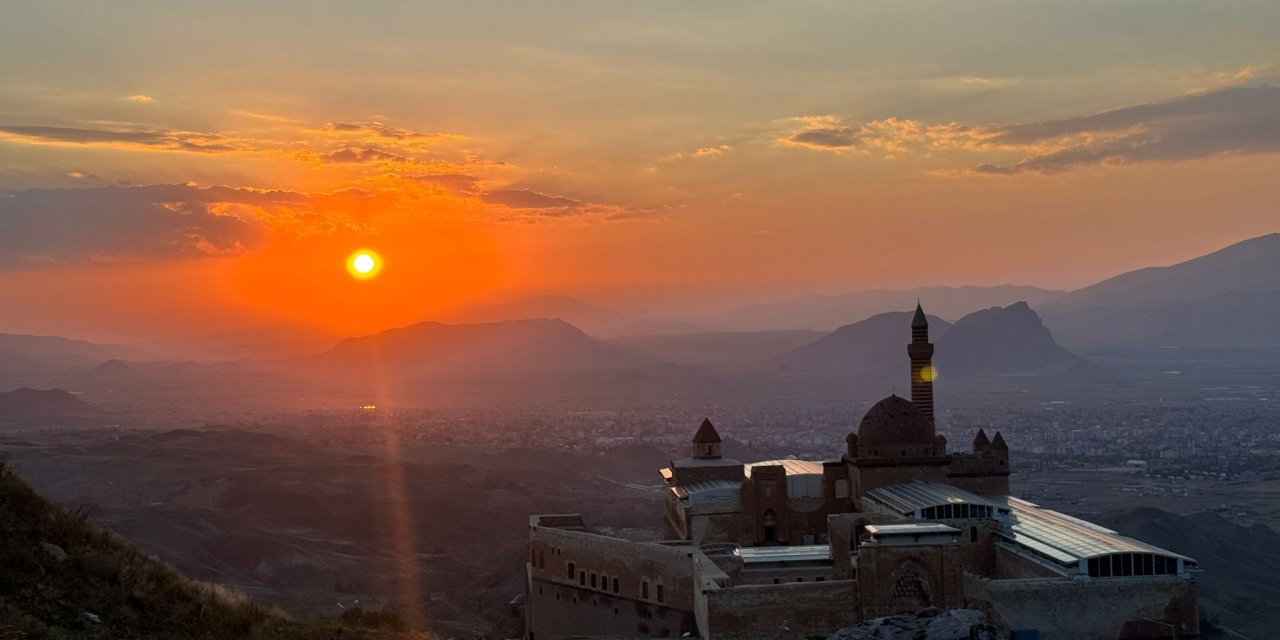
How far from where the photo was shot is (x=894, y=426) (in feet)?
134

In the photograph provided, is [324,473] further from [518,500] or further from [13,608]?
[13,608]

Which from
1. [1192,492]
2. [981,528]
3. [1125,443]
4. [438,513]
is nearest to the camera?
[981,528]

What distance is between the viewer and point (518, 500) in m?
91.2

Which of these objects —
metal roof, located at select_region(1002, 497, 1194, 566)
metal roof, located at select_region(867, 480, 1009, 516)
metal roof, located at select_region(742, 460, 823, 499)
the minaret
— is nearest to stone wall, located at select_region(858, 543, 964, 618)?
metal roof, located at select_region(1002, 497, 1194, 566)

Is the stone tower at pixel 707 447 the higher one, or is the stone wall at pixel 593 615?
the stone tower at pixel 707 447

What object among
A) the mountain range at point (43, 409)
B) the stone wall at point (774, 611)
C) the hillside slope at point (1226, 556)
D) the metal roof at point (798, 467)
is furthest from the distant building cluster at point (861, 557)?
the mountain range at point (43, 409)

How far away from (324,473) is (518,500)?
16300 millimetres

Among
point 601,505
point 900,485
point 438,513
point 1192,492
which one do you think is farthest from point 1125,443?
point 900,485

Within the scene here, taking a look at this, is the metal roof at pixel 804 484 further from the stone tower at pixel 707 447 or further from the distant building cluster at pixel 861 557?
the stone tower at pixel 707 447

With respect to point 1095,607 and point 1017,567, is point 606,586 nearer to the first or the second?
point 1017,567

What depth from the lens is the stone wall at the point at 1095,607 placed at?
30328 millimetres

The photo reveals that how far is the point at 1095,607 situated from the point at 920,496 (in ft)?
24.7

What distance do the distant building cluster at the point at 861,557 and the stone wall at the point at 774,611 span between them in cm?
4

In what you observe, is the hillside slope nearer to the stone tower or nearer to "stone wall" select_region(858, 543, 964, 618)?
the stone tower
